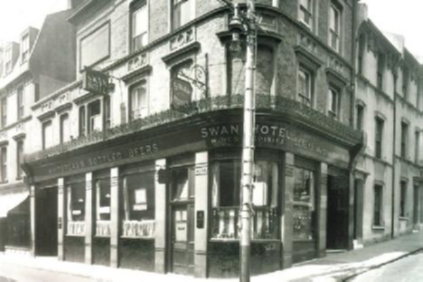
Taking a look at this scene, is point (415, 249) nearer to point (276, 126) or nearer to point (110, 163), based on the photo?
point (276, 126)

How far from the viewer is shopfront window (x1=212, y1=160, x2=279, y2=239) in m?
13.8

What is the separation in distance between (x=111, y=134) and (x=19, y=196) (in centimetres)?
1057

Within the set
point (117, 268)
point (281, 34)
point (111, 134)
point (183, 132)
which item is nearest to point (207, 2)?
point (281, 34)

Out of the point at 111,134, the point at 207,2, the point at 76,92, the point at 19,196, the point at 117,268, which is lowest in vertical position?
the point at 117,268

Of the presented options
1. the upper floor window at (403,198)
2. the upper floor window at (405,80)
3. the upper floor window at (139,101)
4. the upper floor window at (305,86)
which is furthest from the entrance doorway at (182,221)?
the upper floor window at (405,80)

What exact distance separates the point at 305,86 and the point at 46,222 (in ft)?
50.0

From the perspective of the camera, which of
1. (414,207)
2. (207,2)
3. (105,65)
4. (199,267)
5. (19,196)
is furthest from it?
(414,207)

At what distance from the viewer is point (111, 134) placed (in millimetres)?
18047

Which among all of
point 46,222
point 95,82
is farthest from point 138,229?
point 46,222

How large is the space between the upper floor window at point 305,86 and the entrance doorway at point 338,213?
4.11 meters

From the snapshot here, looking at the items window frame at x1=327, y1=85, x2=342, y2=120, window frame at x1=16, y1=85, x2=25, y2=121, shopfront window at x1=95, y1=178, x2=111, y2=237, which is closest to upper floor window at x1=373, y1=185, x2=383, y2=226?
window frame at x1=327, y1=85, x2=342, y2=120

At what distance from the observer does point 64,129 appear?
22.3 meters

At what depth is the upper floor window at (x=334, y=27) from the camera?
18.2 meters

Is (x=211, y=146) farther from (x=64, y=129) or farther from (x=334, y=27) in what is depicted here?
(x=64, y=129)
